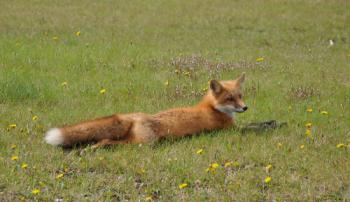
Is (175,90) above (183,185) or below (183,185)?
below

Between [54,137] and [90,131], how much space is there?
19.4 inches

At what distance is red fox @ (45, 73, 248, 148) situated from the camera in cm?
773

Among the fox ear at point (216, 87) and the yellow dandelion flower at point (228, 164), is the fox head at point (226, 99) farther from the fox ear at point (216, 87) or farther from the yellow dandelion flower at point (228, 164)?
the yellow dandelion flower at point (228, 164)

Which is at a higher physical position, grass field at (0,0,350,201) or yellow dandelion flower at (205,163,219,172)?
yellow dandelion flower at (205,163,219,172)

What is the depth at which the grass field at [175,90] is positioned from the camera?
6707mm

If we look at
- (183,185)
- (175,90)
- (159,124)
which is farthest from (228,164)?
(175,90)

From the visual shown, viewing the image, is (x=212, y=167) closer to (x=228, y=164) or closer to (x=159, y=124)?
(x=228, y=164)

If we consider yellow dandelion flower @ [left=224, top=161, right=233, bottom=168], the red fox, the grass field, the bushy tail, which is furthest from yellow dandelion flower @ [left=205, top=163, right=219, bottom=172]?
the bushy tail

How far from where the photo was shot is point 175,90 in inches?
450

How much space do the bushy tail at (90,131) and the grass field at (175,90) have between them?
227mm

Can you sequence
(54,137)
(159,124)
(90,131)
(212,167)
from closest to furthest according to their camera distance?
1. (212,167)
2. (54,137)
3. (90,131)
4. (159,124)

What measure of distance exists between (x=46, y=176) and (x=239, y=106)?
3.42 meters

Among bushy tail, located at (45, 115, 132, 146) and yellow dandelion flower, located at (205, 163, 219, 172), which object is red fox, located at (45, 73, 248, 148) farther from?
yellow dandelion flower, located at (205, 163, 219, 172)

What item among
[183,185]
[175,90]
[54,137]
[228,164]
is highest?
[54,137]
